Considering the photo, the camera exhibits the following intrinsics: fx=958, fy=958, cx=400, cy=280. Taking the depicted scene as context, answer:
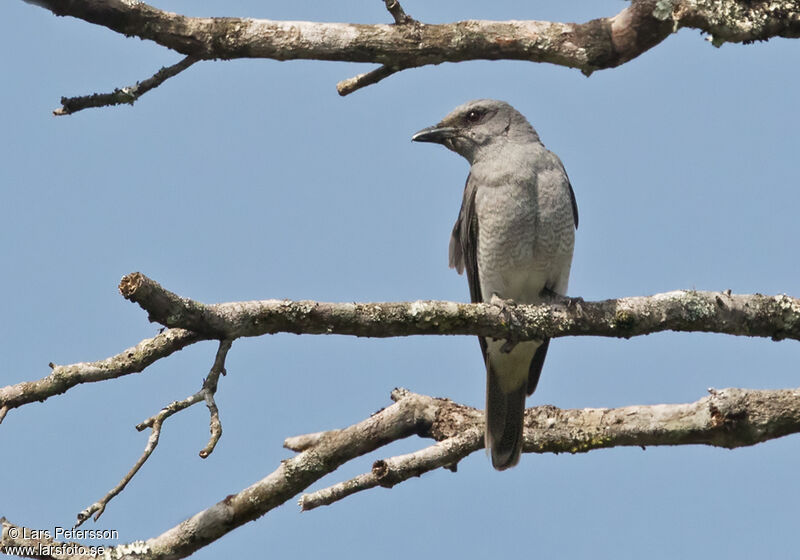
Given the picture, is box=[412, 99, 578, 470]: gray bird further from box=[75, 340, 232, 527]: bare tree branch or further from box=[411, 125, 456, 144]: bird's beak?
box=[75, 340, 232, 527]: bare tree branch

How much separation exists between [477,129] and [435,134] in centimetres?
33

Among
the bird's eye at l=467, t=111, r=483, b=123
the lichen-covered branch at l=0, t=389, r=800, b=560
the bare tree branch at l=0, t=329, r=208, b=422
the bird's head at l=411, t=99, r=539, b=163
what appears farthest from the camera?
the bird's eye at l=467, t=111, r=483, b=123

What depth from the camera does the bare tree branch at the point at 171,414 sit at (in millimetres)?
4293

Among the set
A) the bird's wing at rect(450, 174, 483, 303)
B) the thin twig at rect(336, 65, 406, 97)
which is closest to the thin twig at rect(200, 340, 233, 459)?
the thin twig at rect(336, 65, 406, 97)

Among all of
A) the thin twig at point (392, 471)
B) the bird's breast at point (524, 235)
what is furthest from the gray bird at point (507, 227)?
the thin twig at point (392, 471)

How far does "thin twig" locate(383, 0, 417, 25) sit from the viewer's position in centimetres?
546

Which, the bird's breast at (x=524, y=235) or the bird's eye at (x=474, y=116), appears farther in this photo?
the bird's eye at (x=474, y=116)

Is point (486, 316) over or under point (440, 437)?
over

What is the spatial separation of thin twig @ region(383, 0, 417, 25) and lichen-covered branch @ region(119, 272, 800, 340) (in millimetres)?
1719

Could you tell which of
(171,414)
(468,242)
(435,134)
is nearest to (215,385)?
(171,414)

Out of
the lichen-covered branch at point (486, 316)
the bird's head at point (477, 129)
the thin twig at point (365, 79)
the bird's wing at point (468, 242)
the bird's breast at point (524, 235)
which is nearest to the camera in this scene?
the lichen-covered branch at point (486, 316)

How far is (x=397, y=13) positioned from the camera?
5.49 metres

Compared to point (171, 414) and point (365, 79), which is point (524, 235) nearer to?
point (365, 79)

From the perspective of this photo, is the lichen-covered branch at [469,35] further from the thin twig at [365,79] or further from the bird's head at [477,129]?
the bird's head at [477,129]
